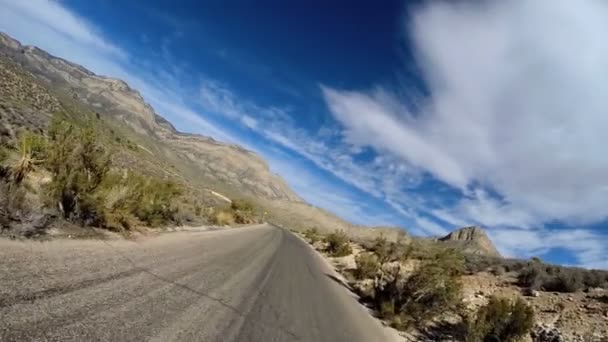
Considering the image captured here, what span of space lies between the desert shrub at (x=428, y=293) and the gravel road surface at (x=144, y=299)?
3688 millimetres

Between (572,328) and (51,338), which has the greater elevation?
(572,328)

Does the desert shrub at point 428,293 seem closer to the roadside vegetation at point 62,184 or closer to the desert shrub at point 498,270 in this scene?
the desert shrub at point 498,270

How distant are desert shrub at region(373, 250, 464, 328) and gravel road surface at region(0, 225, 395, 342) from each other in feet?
12.1

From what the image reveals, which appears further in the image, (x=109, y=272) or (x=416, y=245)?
(x=416, y=245)

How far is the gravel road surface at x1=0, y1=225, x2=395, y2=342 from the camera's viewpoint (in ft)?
14.4

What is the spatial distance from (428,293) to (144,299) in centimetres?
1285

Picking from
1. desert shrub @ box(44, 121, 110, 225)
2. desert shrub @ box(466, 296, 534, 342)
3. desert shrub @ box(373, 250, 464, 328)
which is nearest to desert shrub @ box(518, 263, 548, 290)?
desert shrub @ box(373, 250, 464, 328)

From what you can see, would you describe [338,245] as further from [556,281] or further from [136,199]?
[136,199]

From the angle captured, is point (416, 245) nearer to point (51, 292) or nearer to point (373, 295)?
point (373, 295)

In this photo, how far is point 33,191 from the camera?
8781 millimetres

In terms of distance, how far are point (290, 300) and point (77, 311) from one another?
7198mm

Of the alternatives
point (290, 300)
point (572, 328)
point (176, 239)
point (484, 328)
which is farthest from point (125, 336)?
point (572, 328)

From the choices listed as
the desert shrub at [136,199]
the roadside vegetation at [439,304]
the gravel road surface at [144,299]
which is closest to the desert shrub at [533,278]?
the roadside vegetation at [439,304]

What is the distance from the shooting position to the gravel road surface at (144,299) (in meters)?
4.39
